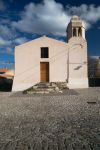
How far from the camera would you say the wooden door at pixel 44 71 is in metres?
24.3

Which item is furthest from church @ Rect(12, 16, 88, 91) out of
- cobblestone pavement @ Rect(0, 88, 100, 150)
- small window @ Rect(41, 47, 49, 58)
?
cobblestone pavement @ Rect(0, 88, 100, 150)

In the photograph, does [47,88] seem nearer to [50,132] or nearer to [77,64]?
[77,64]

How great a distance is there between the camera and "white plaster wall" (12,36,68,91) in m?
24.1

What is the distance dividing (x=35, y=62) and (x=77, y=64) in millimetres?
4732

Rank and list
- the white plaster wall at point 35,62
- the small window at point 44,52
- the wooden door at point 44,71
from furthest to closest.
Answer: the small window at point 44,52 < the wooden door at point 44,71 < the white plaster wall at point 35,62

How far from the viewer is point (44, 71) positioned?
24.4m

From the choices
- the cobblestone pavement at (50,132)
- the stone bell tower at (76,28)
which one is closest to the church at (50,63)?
the stone bell tower at (76,28)

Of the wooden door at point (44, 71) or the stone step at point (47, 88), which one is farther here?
the wooden door at point (44, 71)

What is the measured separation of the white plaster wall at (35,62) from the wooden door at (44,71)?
356 millimetres

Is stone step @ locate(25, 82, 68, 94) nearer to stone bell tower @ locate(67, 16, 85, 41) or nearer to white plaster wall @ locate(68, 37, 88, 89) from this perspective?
white plaster wall @ locate(68, 37, 88, 89)

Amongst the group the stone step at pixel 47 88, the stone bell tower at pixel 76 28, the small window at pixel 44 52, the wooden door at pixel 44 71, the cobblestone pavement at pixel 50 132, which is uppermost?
the stone bell tower at pixel 76 28

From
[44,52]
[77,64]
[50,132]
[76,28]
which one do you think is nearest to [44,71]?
[44,52]

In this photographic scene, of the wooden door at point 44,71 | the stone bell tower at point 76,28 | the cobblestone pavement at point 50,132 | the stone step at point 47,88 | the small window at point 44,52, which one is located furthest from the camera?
the stone bell tower at point 76,28

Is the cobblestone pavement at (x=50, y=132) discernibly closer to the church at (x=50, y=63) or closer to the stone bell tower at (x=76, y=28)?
the church at (x=50, y=63)
